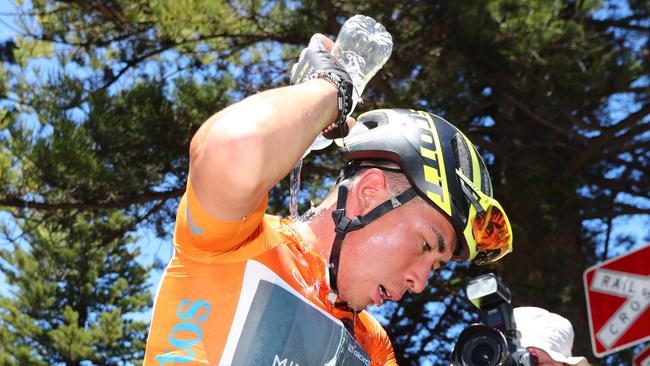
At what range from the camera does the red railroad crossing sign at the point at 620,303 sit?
3.97 m

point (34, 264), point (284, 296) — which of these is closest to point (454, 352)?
point (284, 296)

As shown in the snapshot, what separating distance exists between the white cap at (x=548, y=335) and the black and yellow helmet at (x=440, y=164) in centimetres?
103

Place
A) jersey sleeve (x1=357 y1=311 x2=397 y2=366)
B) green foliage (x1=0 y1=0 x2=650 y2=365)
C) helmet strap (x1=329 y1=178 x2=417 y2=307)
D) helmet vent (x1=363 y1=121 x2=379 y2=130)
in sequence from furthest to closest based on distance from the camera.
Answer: green foliage (x1=0 y1=0 x2=650 y2=365) < jersey sleeve (x1=357 y1=311 x2=397 y2=366) < helmet vent (x1=363 y1=121 x2=379 y2=130) < helmet strap (x1=329 y1=178 x2=417 y2=307)

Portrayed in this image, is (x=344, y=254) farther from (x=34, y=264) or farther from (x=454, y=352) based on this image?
(x=34, y=264)

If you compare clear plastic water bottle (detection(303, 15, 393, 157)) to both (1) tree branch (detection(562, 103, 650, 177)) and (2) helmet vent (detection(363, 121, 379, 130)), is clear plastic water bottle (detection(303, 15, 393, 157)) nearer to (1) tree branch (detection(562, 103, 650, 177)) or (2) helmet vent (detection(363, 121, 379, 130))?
(2) helmet vent (detection(363, 121, 379, 130))

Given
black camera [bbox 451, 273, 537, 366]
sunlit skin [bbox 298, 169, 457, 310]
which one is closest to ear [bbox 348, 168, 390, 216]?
sunlit skin [bbox 298, 169, 457, 310]

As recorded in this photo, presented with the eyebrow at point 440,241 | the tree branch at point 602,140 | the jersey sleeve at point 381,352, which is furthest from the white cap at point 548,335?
the tree branch at point 602,140

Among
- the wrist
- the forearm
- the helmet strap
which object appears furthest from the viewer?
the helmet strap

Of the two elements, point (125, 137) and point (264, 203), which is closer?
point (264, 203)

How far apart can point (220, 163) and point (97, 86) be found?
19.0 feet

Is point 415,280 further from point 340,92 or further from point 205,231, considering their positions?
point 205,231

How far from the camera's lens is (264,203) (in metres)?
2.18

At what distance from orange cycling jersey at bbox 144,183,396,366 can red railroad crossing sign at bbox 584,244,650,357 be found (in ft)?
6.94

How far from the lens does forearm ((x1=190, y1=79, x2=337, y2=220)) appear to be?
6.30 ft
